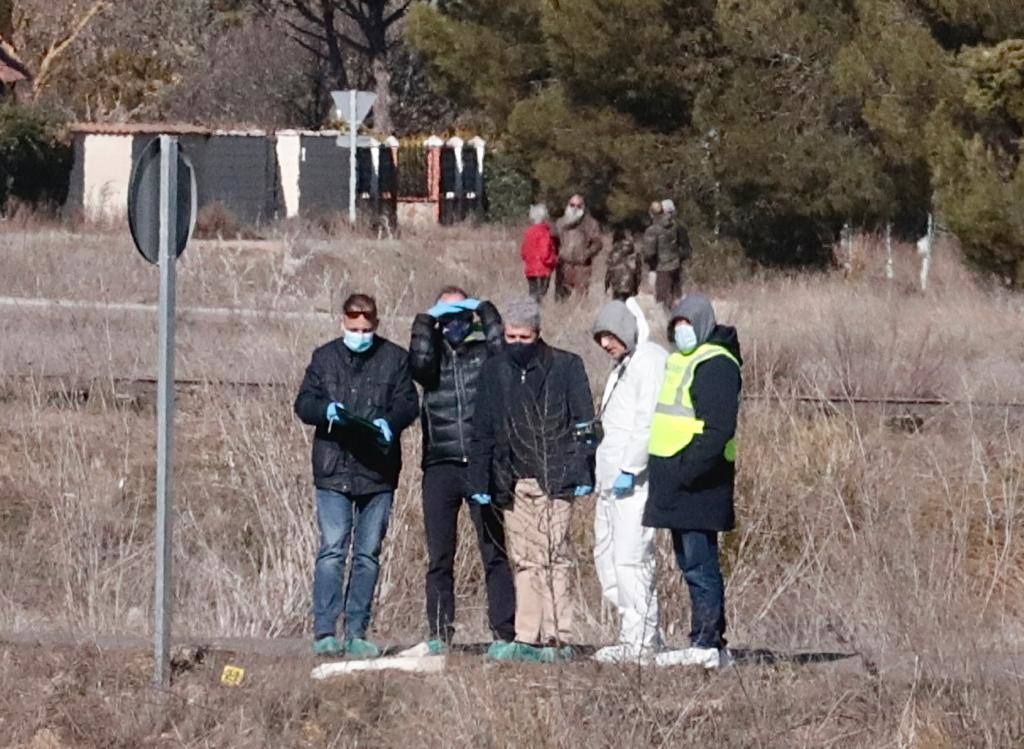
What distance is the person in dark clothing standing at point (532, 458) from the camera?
8.58 m

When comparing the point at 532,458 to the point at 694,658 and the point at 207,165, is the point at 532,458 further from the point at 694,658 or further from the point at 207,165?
the point at 207,165

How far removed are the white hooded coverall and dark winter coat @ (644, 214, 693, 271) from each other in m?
16.7

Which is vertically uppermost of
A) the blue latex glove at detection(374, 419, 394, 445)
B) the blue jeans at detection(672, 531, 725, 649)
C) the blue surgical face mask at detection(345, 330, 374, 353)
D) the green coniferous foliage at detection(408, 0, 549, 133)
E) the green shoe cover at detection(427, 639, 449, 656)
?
the green coniferous foliage at detection(408, 0, 549, 133)

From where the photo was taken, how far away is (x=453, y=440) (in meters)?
8.88

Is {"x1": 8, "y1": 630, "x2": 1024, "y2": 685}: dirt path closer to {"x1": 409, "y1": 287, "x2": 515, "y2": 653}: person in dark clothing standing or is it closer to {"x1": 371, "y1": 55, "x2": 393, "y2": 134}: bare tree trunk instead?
{"x1": 409, "y1": 287, "x2": 515, "y2": 653}: person in dark clothing standing

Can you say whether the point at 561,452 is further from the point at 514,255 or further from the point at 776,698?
the point at 514,255

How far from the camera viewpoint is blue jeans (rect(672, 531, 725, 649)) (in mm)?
8281

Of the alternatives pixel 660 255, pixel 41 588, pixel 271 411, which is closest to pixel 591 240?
pixel 660 255

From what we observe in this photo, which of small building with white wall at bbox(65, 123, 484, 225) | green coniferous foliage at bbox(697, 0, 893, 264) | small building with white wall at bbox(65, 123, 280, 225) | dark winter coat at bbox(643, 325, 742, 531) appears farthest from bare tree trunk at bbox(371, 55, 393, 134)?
dark winter coat at bbox(643, 325, 742, 531)

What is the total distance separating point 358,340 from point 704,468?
1.62 meters

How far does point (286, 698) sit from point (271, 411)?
4.41 metres

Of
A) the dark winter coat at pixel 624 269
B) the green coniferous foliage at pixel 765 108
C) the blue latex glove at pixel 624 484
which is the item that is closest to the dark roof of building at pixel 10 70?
the green coniferous foliage at pixel 765 108

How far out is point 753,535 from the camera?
458 inches

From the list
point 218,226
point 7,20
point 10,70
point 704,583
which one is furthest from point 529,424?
point 7,20
